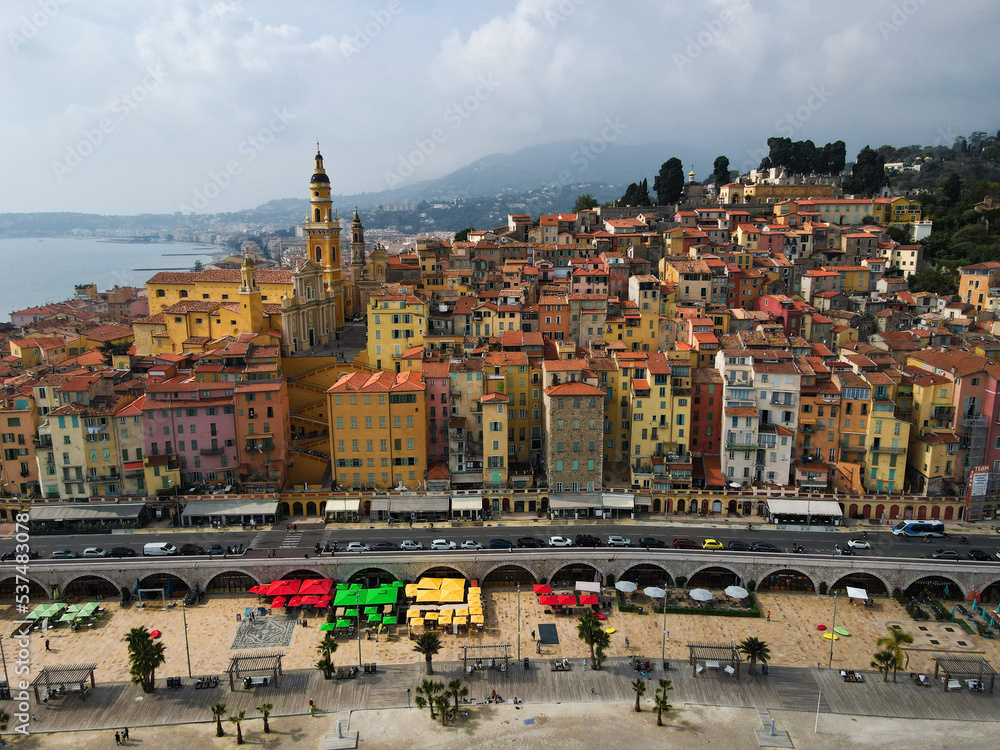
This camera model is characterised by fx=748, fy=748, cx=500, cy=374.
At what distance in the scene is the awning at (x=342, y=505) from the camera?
52.2m

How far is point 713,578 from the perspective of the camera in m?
48.0

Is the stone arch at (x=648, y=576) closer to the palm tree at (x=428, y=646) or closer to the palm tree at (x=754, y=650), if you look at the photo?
the palm tree at (x=754, y=650)

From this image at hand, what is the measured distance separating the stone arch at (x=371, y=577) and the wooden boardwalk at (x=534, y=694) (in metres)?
7.55

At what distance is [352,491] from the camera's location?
178 ft

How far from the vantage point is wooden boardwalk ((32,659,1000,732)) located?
123ft

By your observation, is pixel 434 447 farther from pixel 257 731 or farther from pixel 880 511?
pixel 880 511

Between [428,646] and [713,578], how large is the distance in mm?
19649

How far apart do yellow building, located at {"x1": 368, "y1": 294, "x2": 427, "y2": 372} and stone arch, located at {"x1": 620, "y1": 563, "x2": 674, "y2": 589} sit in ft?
90.6

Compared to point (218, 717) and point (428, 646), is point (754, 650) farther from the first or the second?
point (218, 717)

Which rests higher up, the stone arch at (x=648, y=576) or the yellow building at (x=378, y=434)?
the yellow building at (x=378, y=434)

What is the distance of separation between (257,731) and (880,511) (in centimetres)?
4300

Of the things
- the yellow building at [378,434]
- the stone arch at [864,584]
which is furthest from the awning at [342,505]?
the stone arch at [864,584]

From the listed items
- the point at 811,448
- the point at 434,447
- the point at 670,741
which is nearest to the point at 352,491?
the point at 434,447

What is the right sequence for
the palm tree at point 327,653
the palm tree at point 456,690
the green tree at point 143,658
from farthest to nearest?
the palm tree at point 327,653
the green tree at point 143,658
the palm tree at point 456,690
